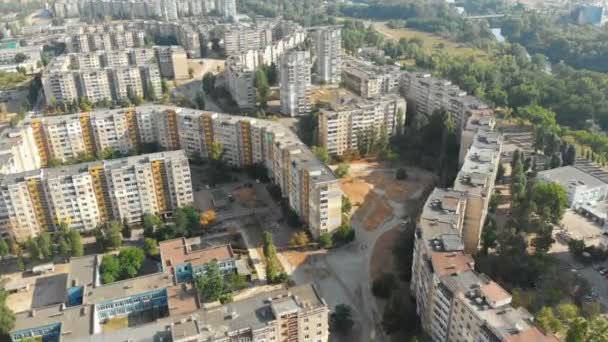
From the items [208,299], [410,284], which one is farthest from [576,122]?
[208,299]

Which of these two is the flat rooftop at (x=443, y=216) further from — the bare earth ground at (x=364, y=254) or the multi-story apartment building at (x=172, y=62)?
the multi-story apartment building at (x=172, y=62)

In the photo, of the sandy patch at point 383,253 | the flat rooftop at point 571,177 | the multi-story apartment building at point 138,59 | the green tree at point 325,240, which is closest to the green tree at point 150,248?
Answer: the green tree at point 325,240

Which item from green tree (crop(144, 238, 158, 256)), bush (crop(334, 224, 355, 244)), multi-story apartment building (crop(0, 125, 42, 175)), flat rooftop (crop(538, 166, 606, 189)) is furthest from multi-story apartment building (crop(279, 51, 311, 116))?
green tree (crop(144, 238, 158, 256))

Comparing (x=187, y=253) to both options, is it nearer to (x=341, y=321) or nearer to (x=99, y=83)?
(x=341, y=321)

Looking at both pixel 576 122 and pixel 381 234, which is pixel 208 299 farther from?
pixel 576 122

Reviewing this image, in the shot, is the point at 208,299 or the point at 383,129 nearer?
the point at 208,299

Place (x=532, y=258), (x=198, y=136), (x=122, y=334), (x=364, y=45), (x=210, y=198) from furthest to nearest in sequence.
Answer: (x=364, y=45) < (x=198, y=136) < (x=210, y=198) < (x=532, y=258) < (x=122, y=334)
